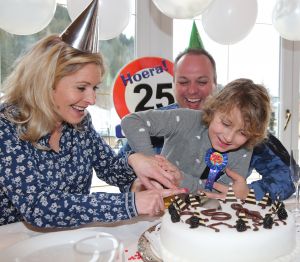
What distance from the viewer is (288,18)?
2850mm

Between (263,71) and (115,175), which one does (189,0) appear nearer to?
(115,175)

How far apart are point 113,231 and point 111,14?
5.53ft

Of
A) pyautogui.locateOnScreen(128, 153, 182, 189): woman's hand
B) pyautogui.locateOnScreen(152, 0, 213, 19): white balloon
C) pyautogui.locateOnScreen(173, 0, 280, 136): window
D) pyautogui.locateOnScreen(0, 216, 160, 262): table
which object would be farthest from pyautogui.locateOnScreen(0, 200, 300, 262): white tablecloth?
pyautogui.locateOnScreen(173, 0, 280, 136): window

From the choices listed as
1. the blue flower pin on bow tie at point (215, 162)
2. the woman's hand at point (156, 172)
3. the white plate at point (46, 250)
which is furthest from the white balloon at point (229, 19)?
the white plate at point (46, 250)

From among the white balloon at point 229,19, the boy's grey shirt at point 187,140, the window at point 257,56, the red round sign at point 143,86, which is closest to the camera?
the boy's grey shirt at point 187,140

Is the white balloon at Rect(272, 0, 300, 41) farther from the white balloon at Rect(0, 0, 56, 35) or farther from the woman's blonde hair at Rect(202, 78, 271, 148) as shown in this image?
the white balloon at Rect(0, 0, 56, 35)

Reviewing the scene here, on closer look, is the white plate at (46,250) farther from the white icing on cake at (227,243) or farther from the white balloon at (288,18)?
the white balloon at (288,18)

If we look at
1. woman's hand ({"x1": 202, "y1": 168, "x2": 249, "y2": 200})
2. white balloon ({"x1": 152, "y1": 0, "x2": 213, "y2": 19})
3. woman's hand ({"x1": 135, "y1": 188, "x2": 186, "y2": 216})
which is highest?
white balloon ({"x1": 152, "y1": 0, "x2": 213, "y2": 19})

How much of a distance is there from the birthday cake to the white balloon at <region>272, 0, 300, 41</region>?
2048mm

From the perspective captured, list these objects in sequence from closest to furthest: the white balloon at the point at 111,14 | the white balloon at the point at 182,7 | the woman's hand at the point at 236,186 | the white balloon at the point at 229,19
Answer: the woman's hand at the point at 236,186 < the white balloon at the point at 182,7 < the white balloon at the point at 111,14 < the white balloon at the point at 229,19

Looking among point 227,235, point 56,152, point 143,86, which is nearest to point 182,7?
point 143,86

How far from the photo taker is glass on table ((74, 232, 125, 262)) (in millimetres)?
660

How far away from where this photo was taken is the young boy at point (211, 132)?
1683mm

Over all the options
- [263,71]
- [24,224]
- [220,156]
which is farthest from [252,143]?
[263,71]
